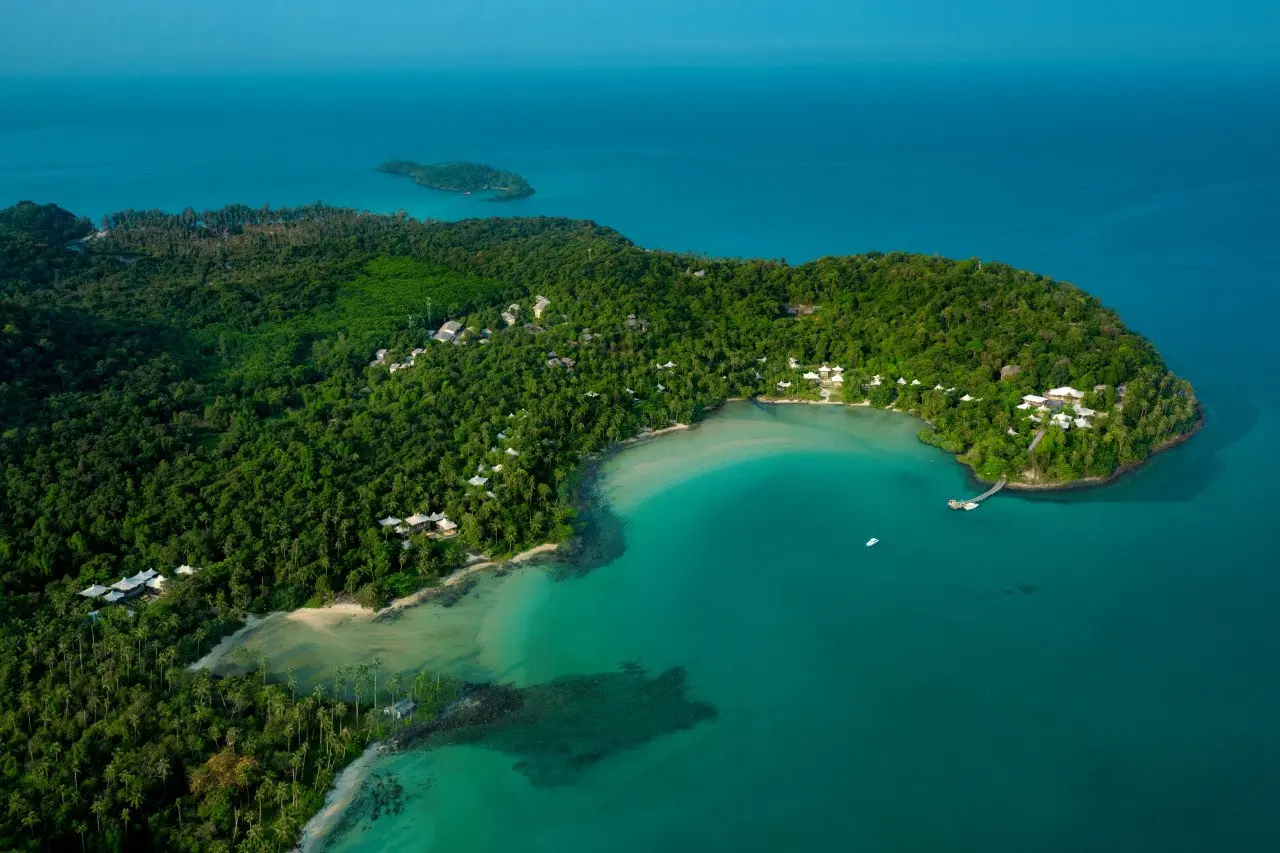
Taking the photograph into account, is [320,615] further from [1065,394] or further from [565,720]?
[1065,394]

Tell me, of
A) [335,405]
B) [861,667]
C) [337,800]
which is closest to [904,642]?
[861,667]

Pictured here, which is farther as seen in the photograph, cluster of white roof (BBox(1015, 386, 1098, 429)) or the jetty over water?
cluster of white roof (BBox(1015, 386, 1098, 429))

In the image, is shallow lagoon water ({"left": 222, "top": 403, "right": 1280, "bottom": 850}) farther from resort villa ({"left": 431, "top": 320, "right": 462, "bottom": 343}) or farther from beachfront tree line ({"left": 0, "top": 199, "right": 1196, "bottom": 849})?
resort villa ({"left": 431, "top": 320, "right": 462, "bottom": 343})

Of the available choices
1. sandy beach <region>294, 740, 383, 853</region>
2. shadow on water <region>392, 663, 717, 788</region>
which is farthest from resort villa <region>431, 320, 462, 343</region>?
sandy beach <region>294, 740, 383, 853</region>

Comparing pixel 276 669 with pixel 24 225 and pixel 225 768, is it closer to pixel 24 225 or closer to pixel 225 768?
pixel 225 768

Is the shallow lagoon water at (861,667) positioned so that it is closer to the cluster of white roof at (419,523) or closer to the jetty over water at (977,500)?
the jetty over water at (977,500)

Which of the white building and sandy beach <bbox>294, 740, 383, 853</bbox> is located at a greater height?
the white building

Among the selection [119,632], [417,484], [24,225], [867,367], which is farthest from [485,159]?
[119,632]
